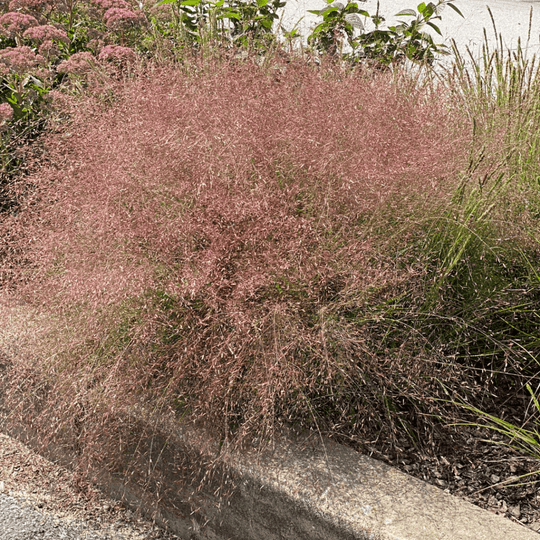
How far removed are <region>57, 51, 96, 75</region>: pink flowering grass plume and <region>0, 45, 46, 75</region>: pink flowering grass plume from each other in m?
0.12

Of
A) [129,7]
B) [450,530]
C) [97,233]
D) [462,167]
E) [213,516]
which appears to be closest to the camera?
[450,530]

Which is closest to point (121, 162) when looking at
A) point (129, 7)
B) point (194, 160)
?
point (194, 160)

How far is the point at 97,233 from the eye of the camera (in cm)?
189

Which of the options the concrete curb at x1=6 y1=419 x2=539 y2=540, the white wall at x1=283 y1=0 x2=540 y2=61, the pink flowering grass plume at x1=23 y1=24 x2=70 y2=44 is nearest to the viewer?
the concrete curb at x1=6 y1=419 x2=539 y2=540

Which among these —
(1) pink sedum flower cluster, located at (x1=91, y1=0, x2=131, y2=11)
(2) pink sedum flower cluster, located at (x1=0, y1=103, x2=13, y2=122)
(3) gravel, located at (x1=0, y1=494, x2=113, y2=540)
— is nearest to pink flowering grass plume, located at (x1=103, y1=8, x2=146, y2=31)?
(1) pink sedum flower cluster, located at (x1=91, y1=0, x2=131, y2=11)

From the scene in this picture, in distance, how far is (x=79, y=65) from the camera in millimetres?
2826

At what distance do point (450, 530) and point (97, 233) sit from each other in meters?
1.27

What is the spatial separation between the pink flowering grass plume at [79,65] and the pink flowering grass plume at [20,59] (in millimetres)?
125

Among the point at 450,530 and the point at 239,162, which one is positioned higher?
the point at 239,162

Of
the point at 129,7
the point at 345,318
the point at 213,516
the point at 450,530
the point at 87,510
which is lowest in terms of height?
the point at 87,510

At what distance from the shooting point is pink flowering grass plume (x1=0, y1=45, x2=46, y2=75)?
2801mm

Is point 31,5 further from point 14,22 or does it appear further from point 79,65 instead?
point 79,65

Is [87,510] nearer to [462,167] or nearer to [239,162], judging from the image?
[239,162]

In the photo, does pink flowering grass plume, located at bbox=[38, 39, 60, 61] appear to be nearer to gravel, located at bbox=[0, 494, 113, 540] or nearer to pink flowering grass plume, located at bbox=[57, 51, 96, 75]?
pink flowering grass plume, located at bbox=[57, 51, 96, 75]
